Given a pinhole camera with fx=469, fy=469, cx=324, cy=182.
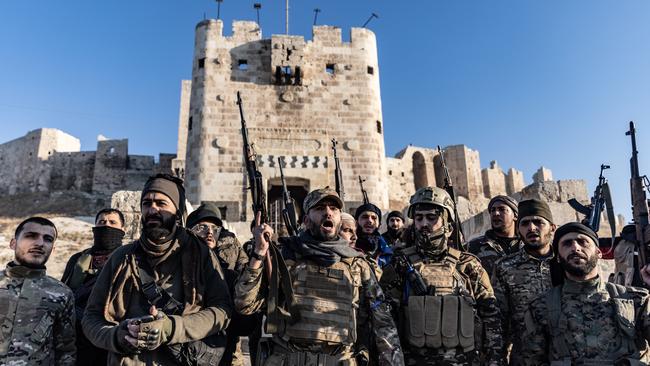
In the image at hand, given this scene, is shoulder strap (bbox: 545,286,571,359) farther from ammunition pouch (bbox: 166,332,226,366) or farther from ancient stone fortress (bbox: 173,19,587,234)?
ancient stone fortress (bbox: 173,19,587,234)

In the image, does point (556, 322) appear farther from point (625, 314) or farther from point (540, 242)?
point (540, 242)

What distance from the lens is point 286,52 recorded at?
54.6 ft

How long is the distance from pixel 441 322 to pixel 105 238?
3041 millimetres

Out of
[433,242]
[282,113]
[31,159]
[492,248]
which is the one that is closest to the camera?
[433,242]

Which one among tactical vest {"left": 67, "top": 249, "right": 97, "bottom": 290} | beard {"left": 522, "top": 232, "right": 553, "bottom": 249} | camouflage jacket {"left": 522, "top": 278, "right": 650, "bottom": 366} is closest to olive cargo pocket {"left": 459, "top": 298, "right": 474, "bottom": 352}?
camouflage jacket {"left": 522, "top": 278, "right": 650, "bottom": 366}

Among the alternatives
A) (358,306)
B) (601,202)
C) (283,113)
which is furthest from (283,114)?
(358,306)

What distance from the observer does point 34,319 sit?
9.69 feet

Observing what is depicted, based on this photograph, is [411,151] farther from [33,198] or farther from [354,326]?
[354,326]

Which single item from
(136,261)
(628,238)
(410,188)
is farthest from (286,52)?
(410,188)

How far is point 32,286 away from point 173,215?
1.00m

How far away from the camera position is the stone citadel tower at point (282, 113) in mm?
15695

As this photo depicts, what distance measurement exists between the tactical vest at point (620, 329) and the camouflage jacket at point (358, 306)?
42.1 inches

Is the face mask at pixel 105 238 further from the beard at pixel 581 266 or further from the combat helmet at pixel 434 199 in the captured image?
the beard at pixel 581 266

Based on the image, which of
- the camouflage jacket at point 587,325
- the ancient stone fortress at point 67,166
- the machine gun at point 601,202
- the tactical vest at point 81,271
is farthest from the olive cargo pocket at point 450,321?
the ancient stone fortress at point 67,166
